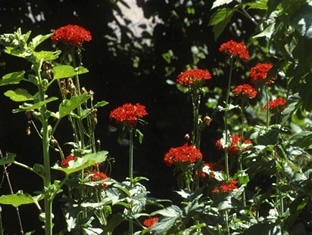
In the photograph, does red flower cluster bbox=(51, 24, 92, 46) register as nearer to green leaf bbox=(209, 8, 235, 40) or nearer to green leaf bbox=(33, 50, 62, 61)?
green leaf bbox=(33, 50, 62, 61)

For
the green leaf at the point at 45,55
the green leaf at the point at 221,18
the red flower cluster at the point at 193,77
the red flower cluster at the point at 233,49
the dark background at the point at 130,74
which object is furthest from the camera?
the dark background at the point at 130,74

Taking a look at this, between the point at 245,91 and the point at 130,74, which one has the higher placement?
the point at 245,91

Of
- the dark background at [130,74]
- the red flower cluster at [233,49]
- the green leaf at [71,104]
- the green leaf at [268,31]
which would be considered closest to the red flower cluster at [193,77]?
the red flower cluster at [233,49]

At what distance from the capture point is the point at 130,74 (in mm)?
5129

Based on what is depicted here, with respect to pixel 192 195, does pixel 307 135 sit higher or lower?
higher

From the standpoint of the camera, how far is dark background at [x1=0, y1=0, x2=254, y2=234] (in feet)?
15.3

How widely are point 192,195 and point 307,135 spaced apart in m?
0.44

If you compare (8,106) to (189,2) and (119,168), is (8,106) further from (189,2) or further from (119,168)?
(189,2)

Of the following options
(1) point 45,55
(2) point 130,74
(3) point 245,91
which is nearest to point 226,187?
(3) point 245,91

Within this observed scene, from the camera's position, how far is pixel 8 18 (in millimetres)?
4949

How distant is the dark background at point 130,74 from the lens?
4.66 meters

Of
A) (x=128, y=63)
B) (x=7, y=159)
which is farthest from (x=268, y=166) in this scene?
(x=128, y=63)

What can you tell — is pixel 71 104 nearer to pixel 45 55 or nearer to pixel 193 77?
pixel 45 55

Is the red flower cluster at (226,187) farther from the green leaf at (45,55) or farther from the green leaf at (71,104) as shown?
the green leaf at (45,55)
